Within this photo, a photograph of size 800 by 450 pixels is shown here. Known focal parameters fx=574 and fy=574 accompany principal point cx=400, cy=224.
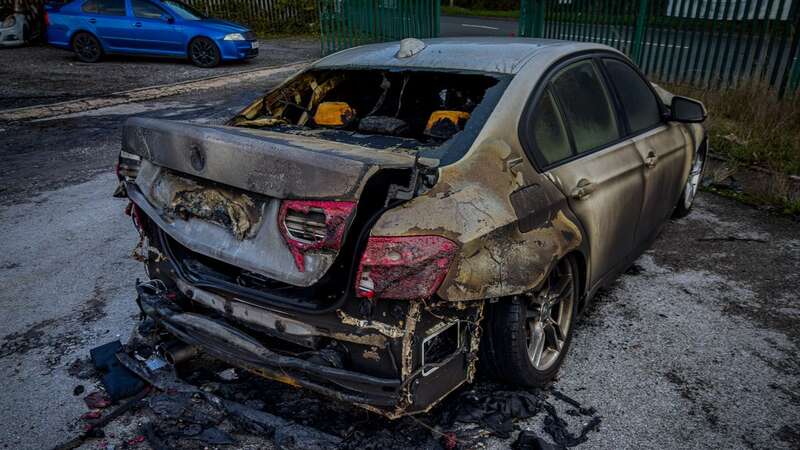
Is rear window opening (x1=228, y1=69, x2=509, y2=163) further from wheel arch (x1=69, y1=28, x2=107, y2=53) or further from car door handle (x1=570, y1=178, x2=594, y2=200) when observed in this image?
wheel arch (x1=69, y1=28, x2=107, y2=53)

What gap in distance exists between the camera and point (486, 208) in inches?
89.1

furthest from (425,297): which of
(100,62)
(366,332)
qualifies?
(100,62)

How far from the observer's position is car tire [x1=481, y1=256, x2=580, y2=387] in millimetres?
2486

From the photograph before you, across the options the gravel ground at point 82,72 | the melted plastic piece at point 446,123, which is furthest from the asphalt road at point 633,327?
the gravel ground at point 82,72

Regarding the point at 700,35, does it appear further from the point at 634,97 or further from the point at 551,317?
the point at 551,317

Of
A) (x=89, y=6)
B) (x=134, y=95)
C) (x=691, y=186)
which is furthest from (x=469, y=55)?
(x=89, y=6)

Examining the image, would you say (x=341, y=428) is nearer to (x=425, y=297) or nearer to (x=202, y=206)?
(x=425, y=297)

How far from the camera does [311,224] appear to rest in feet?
7.04

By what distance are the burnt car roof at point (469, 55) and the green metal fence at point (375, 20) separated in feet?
30.9

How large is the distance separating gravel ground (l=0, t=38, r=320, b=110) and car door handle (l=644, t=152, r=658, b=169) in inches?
374

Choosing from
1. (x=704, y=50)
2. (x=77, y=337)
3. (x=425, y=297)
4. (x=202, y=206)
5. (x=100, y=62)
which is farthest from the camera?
(x=100, y=62)

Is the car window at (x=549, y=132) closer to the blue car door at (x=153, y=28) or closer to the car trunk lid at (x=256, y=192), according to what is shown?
the car trunk lid at (x=256, y=192)

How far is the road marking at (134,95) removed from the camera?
8617 millimetres

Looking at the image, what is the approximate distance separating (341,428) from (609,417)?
1.22 meters
